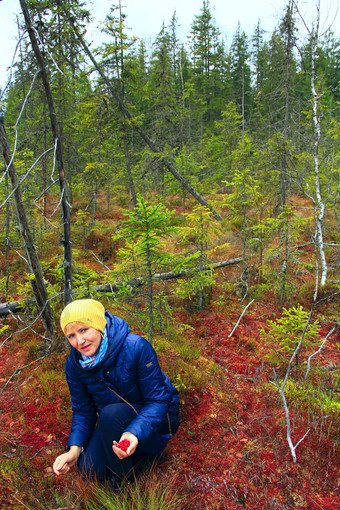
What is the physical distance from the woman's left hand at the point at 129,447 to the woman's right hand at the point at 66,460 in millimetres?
512

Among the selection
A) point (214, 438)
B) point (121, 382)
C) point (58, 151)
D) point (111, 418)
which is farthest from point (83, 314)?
point (58, 151)

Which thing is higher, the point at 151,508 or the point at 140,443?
the point at 140,443

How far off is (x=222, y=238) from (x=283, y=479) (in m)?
10.8

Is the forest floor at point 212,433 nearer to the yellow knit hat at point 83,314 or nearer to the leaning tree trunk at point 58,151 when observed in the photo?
the yellow knit hat at point 83,314

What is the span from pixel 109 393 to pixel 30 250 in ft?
9.24

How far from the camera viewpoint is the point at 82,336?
2162mm

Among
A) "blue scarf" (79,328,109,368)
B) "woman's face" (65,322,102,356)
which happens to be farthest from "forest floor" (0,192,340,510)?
"woman's face" (65,322,102,356)

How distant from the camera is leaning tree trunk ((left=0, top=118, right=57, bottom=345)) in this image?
368 centimetres

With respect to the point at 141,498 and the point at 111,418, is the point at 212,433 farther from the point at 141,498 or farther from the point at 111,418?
the point at 111,418

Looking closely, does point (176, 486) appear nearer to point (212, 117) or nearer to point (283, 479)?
point (283, 479)

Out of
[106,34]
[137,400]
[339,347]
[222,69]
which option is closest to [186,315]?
[339,347]

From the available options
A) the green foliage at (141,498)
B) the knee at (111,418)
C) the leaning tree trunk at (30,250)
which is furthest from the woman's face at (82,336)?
the leaning tree trunk at (30,250)

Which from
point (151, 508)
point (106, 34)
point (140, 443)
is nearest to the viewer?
point (151, 508)

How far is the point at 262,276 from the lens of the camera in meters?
8.96
